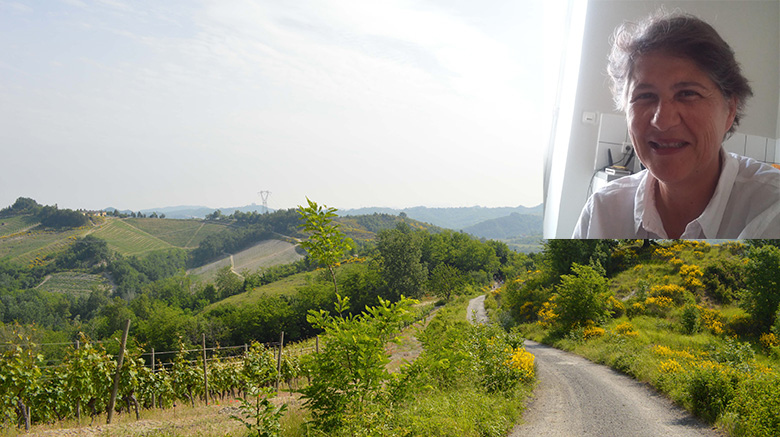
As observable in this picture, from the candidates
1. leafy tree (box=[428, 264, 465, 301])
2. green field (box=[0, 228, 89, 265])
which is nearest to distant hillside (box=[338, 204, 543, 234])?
leafy tree (box=[428, 264, 465, 301])

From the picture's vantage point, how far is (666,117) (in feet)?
6.07

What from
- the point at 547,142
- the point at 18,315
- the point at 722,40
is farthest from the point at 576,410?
the point at 18,315

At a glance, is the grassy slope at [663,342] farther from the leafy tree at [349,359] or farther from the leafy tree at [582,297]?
the leafy tree at [349,359]

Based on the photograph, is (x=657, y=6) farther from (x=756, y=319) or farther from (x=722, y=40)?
(x=756, y=319)

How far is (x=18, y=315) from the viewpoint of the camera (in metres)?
21.2

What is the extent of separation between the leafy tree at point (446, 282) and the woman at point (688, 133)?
33.6 feet

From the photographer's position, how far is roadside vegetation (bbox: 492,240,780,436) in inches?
176

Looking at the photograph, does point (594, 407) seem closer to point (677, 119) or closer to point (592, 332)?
point (592, 332)

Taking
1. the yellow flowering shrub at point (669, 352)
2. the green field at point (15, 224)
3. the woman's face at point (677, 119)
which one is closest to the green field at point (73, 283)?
the green field at point (15, 224)

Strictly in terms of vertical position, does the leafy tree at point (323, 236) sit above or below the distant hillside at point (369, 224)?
above

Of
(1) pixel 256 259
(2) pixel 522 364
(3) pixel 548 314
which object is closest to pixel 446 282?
(3) pixel 548 314

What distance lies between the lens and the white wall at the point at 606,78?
→ 1.95 m

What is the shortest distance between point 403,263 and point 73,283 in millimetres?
20724

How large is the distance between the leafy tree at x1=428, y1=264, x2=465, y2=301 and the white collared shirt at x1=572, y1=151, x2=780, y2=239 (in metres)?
10.2
